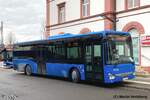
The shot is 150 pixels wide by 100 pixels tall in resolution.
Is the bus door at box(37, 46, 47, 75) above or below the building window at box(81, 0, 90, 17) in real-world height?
below

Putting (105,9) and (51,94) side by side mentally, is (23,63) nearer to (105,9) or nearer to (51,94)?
(105,9)

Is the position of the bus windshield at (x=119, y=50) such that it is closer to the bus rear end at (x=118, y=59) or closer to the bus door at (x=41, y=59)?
the bus rear end at (x=118, y=59)

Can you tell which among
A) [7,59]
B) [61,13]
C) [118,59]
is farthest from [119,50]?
[7,59]

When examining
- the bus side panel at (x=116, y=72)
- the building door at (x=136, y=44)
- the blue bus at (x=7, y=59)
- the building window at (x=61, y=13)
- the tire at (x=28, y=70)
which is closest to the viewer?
the bus side panel at (x=116, y=72)

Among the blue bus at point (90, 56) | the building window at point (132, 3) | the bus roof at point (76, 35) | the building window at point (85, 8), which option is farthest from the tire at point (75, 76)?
the building window at point (85, 8)

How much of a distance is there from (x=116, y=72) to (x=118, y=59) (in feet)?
2.13

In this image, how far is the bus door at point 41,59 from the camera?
21.3 metres

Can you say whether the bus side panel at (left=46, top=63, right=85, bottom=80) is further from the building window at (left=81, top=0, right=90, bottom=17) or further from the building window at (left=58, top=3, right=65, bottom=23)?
the building window at (left=58, top=3, right=65, bottom=23)

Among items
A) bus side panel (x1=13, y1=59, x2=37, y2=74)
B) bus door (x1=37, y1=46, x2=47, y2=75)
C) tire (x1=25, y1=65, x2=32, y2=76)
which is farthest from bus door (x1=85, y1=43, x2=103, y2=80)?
tire (x1=25, y1=65, x2=32, y2=76)

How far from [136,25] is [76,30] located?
332 inches

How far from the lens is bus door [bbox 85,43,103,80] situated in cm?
1577

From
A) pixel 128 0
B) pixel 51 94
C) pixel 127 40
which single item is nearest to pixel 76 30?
pixel 128 0

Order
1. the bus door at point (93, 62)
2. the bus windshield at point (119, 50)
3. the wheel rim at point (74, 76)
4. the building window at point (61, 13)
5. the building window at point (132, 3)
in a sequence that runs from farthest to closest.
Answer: the building window at point (61, 13)
the building window at point (132, 3)
the wheel rim at point (74, 76)
the bus door at point (93, 62)
the bus windshield at point (119, 50)

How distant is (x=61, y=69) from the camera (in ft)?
63.0
